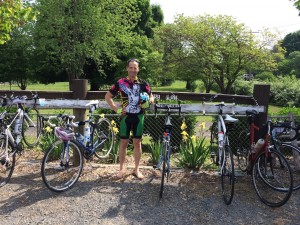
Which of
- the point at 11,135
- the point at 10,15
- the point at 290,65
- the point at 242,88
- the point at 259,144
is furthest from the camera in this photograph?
the point at 290,65

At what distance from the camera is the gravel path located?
3.92 metres

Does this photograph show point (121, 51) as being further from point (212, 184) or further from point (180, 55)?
point (212, 184)

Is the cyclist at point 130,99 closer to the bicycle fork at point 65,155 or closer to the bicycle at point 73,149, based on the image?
the bicycle at point 73,149

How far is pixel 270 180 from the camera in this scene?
470 cm

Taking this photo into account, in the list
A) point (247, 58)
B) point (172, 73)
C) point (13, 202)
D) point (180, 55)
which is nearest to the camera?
point (13, 202)

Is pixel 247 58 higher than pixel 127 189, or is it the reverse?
pixel 247 58

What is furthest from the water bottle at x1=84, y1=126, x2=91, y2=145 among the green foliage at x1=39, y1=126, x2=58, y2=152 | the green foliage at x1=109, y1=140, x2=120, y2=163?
the green foliage at x1=39, y1=126, x2=58, y2=152

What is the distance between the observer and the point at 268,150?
4316 millimetres

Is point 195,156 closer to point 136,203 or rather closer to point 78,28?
point 136,203

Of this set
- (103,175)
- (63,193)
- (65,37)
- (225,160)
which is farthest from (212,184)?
(65,37)

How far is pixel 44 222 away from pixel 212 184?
2527 millimetres

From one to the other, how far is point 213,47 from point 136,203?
1943 cm

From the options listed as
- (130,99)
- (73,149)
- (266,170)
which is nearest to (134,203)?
(73,149)

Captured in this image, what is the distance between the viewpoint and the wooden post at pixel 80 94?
5.52m
